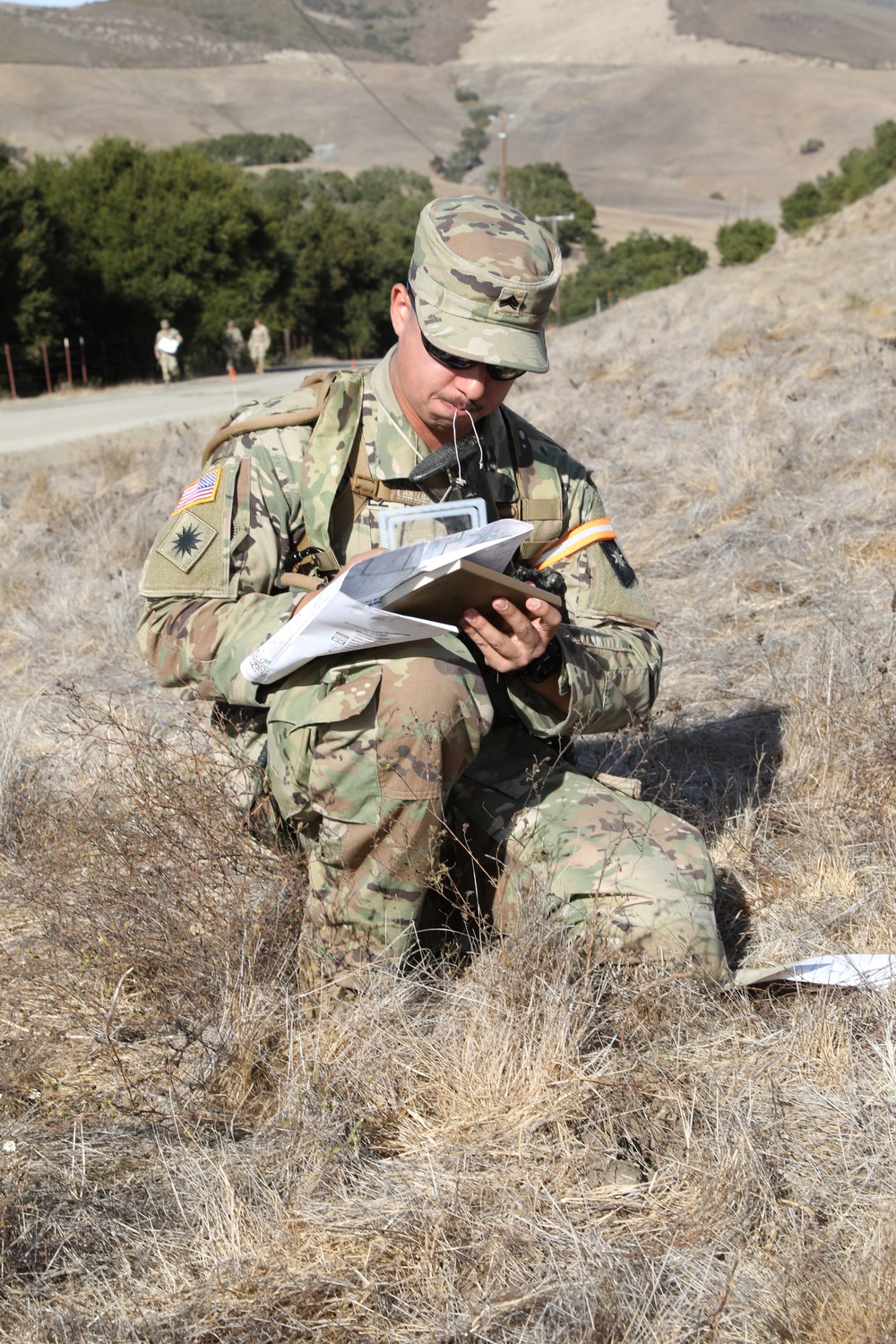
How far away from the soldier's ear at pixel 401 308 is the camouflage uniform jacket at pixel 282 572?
119 mm

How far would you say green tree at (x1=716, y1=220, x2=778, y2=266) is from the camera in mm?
38156

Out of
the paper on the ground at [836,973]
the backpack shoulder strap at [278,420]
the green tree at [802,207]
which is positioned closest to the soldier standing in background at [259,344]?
the green tree at [802,207]

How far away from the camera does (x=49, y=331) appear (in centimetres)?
2425

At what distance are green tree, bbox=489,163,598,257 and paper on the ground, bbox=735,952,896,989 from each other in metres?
66.0

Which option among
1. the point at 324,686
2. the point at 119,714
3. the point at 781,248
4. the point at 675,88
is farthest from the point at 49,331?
the point at 675,88

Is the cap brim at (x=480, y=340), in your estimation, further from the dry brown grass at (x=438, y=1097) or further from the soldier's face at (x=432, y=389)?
the dry brown grass at (x=438, y=1097)

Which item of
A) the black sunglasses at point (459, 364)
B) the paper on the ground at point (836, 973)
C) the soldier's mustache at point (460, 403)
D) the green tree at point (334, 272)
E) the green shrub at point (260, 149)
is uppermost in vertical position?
the black sunglasses at point (459, 364)

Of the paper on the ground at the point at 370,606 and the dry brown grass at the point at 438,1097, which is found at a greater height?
the paper on the ground at the point at 370,606

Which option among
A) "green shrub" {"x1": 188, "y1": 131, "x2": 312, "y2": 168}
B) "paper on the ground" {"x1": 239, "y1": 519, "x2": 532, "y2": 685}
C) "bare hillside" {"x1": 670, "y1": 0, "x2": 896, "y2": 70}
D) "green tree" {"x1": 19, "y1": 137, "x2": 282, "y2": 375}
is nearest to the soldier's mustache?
"paper on the ground" {"x1": 239, "y1": 519, "x2": 532, "y2": 685}

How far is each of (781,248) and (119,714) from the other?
25.2 metres

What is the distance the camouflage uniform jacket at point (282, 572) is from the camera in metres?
2.40

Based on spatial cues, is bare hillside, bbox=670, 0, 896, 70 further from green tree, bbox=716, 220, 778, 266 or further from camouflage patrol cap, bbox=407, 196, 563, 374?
camouflage patrol cap, bbox=407, 196, 563, 374

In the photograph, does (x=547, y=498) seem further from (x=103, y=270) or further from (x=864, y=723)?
(x=103, y=270)

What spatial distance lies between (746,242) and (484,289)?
130 ft
